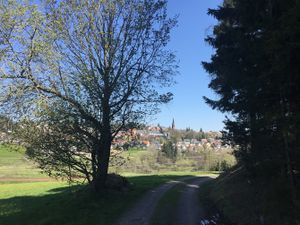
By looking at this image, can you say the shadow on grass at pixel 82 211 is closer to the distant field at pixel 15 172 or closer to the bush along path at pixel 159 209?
the bush along path at pixel 159 209

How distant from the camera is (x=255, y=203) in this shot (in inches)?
478

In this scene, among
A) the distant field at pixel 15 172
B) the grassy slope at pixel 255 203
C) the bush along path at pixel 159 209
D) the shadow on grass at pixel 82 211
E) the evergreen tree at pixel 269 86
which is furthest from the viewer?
the distant field at pixel 15 172

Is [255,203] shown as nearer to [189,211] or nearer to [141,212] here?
[189,211]

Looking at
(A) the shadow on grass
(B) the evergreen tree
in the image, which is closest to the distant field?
(A) the shadow on grass

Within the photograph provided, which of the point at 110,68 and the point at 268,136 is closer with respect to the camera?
the point at 268,136

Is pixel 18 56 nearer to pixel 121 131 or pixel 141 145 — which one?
pixel 121 131

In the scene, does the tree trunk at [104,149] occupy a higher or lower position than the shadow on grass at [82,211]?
higher

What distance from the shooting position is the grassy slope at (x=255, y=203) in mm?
10099

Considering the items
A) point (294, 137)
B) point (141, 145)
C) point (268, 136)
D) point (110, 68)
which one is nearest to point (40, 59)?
point (110, 68)

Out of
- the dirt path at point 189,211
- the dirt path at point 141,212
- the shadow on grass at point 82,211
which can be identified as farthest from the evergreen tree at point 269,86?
the shadow on grass at point 82,211

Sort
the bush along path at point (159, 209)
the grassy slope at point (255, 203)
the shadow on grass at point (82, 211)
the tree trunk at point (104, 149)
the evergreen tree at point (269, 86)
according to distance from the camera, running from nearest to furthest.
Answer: the evergreen tree at point (269, 86) → the grassy slope at point (255, 203) → the bush along path at point (159, 209) → the shadow on grass at point (82, 211) → the tree trunk at point (104, 149)

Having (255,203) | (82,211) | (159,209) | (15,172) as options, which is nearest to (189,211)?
(159,209)

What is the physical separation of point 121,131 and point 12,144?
5.40 m

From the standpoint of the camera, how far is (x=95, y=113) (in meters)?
17.0
